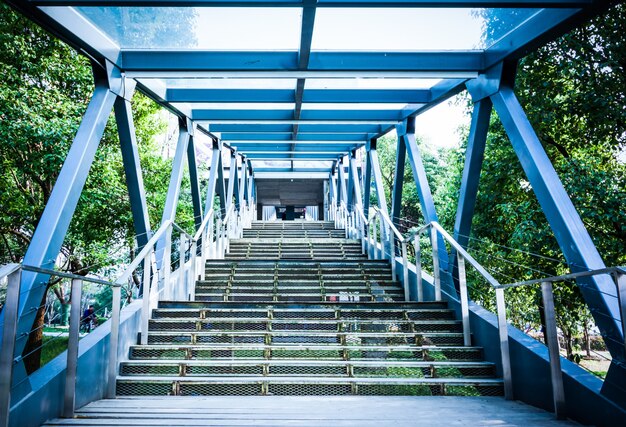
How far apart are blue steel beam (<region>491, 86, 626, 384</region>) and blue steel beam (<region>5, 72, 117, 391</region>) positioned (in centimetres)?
387

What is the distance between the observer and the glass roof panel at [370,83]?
261 inches

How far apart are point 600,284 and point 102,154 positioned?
8.39 m

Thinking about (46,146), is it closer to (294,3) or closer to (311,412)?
(294,3)

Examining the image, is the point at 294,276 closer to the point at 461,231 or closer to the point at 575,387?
the point at 461,231

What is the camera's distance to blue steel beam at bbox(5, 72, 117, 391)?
3.44 metres

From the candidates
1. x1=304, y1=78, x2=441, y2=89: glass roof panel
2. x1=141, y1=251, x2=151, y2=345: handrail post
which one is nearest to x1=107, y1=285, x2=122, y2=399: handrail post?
x1=141, y1=251, x2=151, y2=345: handrail post

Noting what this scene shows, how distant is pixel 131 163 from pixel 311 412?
3.91 meters

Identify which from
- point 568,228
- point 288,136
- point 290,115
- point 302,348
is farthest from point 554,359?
point 288,136

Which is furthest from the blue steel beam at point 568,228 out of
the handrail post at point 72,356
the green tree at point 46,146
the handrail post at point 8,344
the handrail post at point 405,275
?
the green tree at point 46,146

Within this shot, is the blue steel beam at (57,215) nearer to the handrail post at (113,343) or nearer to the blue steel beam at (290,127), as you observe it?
the handrail post at (113,343)

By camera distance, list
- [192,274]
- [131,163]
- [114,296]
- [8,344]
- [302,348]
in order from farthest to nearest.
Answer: [192,274] < [131,163] < [302,348] < [114,296] < [8,344]

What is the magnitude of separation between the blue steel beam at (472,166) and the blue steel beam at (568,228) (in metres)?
0.39

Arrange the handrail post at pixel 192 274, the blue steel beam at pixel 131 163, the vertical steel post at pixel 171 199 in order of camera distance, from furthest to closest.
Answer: the handrail post at pixel 192 274 → the vertical steel post at pixel 171 199 → the blue steel beam at pixel 131 163

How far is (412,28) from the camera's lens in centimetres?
485
